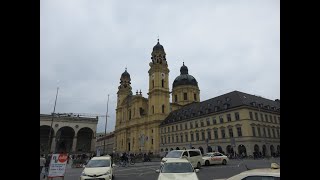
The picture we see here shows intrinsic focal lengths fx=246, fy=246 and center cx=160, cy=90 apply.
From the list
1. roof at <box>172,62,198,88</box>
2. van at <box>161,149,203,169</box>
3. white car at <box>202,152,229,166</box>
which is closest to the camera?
van at <box>161,149,203,169</box>

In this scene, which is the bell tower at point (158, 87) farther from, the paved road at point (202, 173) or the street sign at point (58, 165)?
the street sign at point (58, 165)

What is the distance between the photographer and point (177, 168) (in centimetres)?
1287

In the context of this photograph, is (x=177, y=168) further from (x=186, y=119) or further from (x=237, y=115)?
(x=186, y=119)

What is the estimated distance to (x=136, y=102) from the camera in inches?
3541

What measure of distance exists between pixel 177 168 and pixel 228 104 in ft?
160

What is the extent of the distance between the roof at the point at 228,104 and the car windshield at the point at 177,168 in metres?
45.1

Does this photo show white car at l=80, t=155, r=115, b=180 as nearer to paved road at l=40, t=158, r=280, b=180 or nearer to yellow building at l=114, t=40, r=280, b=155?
paved road at l=40, t=158, r=280, b=180

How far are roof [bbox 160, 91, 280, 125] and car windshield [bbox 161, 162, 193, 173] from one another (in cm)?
4512

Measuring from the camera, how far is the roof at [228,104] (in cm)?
5778

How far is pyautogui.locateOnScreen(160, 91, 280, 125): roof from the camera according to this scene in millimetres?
57781

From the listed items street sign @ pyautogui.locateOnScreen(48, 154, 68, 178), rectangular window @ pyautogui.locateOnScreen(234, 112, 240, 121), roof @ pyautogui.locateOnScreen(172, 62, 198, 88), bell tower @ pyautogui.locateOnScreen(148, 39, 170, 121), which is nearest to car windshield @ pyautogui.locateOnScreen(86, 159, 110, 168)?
street sign @ pyautogui.locateOnScreen(48, 154, 68, 178)

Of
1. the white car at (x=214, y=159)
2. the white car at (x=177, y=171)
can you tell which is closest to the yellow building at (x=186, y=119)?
the white car at (x=214, y=159)

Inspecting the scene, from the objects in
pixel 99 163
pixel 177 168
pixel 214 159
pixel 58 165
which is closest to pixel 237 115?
pixel 214 159
